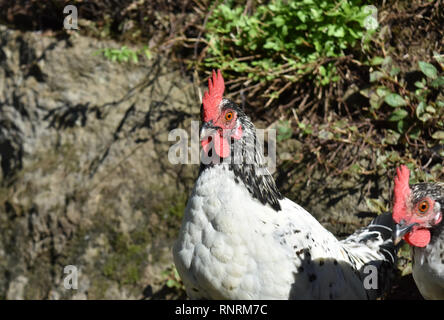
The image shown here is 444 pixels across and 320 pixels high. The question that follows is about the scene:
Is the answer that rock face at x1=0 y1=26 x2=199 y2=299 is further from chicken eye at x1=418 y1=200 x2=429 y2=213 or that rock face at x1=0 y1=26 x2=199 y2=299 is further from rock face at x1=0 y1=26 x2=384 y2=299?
→ chicken eye at x1=418 y1=200 x2=429 y2=213

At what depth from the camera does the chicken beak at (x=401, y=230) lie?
2311 millimetres

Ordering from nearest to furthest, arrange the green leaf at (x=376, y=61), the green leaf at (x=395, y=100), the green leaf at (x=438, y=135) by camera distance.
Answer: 1. the green leaf at (x=438, y=135)
2. the green leaf at (x=395, y=100)
3. the green leaf at (x=376, y=61)

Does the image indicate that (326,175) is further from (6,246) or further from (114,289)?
(6,246)

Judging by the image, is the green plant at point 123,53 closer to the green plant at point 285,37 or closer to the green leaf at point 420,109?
the green plant at point 285,37

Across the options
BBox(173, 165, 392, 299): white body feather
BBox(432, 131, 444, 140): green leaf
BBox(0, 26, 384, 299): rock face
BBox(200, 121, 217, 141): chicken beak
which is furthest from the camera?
BBox(0, 26, 384, 299): rock face

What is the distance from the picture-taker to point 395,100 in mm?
3305

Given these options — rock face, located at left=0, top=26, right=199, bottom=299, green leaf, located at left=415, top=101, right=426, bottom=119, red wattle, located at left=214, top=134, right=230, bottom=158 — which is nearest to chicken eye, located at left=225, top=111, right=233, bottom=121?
red wattle, located at left=214, top=134, right=230, bottom=158

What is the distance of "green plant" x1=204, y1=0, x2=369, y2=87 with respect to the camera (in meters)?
3.48

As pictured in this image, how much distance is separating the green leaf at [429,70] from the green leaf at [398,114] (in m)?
0.29

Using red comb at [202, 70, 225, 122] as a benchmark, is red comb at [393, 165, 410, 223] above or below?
below

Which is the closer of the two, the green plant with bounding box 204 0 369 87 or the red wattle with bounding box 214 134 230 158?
the red wattle with bounding box 214 134 230 158

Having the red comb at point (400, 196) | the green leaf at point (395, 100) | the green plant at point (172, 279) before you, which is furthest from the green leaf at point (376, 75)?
the green plant at point (172, 279)

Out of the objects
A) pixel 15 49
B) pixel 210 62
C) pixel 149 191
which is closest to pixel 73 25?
pixel 15 49

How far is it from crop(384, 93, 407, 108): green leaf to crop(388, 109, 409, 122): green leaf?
0.14ft
